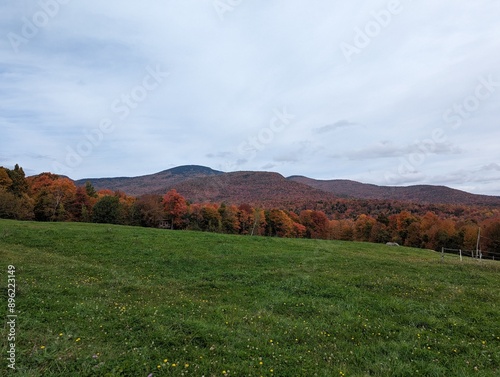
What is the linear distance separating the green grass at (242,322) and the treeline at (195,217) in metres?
46.5

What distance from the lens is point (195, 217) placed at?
74375mm

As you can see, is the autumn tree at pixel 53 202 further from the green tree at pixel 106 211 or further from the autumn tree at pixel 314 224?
the autumn tree at pixel 314 224

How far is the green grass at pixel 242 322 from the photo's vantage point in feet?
21.4

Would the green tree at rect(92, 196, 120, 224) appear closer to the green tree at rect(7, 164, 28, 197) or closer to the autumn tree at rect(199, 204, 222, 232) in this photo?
the green tree at rect(7, 164, 28, 197)

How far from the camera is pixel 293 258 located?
22031mm

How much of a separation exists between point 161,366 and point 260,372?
7.07 feet

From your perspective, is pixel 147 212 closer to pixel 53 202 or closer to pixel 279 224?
pixel 53 202

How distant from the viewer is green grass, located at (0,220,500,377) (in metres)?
6.52

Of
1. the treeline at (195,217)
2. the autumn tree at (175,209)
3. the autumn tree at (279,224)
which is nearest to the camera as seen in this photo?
the treeline at (195,217)

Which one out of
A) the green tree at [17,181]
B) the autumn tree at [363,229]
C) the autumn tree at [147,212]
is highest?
the green tree at [17,181]

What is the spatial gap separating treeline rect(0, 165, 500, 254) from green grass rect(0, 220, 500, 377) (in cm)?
4654

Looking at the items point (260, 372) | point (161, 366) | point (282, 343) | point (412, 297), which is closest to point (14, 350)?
point (161, 366)

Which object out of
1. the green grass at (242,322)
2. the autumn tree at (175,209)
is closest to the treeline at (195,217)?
the autumn tree at (175,209)

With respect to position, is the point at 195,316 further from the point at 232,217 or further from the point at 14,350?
the point at 232,217
